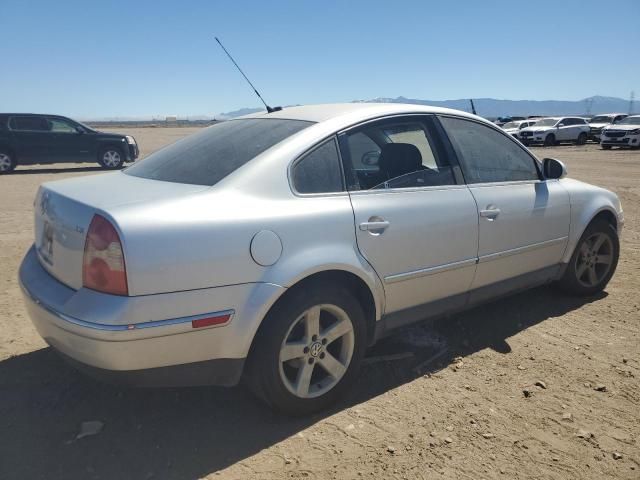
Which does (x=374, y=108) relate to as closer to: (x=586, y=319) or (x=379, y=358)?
(x=379, y=358)

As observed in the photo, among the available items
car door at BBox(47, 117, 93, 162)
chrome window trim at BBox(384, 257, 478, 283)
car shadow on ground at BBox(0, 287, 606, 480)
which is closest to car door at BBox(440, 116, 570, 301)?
chrome window trim at BBox(384, 257, 478, 283)

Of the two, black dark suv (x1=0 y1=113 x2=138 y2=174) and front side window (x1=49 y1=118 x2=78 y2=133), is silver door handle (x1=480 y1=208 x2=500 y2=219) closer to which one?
black dark suv (x1=0 y1=113 x2=138 y2=174)

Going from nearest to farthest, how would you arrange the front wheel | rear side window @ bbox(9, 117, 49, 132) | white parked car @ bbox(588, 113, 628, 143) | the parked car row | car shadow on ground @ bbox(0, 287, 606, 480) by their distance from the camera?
car shadow on ground @ bbox(0, 287, 606, 480), the front wheel, rear side window @ bbox(9, 117, 49, 132), the parked car row, white parked car @ bbox(588, 113, 628, 143)

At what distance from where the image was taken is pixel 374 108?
3234mm

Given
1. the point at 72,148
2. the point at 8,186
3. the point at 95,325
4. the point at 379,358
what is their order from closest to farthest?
the point at 95,325 → the point at 379,358 → the point at 8,186 → the point at 72,148

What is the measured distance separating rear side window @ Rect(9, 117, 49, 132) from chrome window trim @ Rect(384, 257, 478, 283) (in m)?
15.2

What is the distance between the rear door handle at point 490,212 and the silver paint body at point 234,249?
0.01 m

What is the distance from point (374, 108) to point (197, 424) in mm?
2100

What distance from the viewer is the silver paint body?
220cm

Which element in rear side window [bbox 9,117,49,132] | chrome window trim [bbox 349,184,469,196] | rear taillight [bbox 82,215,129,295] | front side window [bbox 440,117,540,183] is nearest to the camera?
rear taillight [bbox 82,215,129,295]

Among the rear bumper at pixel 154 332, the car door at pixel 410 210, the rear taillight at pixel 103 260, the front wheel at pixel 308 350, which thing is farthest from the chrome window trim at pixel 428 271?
the rear taillight at pixel 103 260

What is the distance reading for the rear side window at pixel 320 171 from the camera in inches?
106

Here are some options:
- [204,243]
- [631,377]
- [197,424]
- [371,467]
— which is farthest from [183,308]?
[631,377]

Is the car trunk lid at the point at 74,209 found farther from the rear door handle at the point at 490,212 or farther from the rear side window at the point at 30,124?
the rear side window at the point at 30,124
